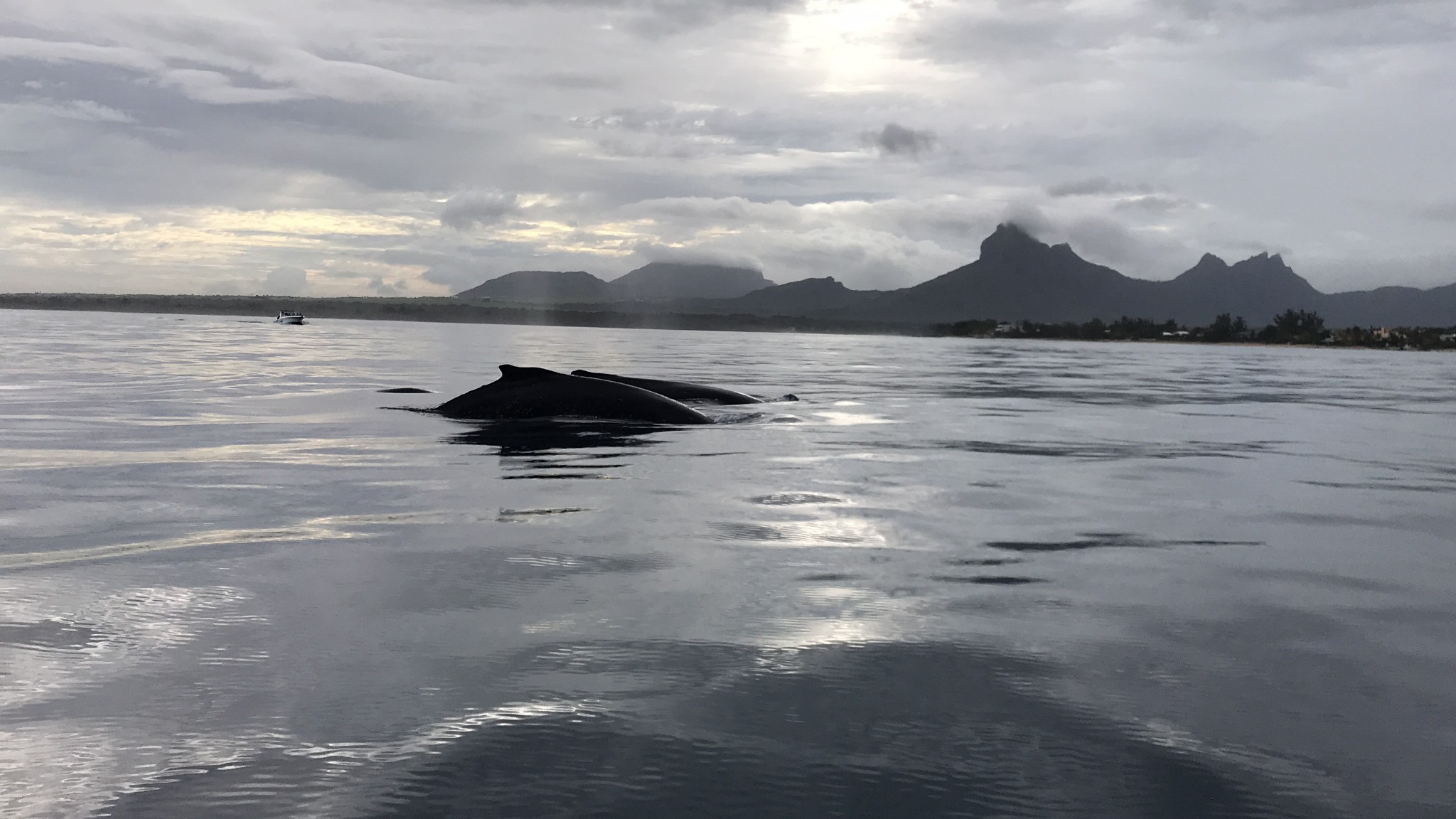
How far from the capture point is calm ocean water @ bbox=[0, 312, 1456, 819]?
4160mm

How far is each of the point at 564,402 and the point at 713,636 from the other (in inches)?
565

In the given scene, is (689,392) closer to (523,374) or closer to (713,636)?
(523,374)

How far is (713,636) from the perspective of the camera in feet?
20.0

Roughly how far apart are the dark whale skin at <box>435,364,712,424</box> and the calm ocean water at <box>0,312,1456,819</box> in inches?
189

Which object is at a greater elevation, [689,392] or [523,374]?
[523,374]

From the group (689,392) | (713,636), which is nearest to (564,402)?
(689,392)

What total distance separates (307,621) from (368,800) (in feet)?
8.39

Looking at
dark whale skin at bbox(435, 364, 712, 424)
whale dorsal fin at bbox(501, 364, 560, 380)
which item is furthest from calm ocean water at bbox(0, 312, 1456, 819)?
whale dorsal fin at bbox(501, 364, 560, 380)

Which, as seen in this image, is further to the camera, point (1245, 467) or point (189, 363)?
point (189, 363)

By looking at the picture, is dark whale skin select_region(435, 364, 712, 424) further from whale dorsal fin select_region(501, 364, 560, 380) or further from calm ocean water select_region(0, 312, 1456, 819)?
calm ocean water select_region(0, 312, 1456, 819)

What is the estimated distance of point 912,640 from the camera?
6.10m

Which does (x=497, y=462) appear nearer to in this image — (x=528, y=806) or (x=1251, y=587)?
(x=1251, y=587)

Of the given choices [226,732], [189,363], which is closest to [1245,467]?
[226,732]

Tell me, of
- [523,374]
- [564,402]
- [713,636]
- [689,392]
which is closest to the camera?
[713,636]
